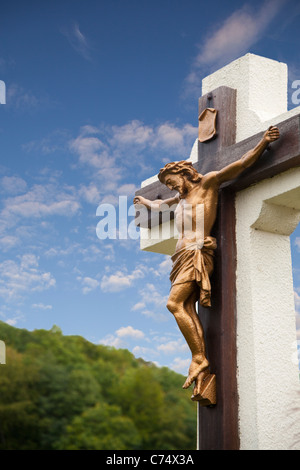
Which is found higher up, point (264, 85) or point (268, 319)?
point (264, 85)

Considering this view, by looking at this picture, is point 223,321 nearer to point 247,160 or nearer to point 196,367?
point 196,367

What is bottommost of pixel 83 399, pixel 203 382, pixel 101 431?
pixel 203 382

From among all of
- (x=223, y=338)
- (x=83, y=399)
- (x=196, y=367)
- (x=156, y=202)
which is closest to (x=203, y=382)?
(x=196, y=367)

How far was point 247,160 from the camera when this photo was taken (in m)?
3.85

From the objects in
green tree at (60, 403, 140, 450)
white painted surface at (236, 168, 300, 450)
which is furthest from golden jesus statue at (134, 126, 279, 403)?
green tree at (60, 403, 140, 450)

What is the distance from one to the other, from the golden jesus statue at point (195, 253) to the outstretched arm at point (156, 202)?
289mm

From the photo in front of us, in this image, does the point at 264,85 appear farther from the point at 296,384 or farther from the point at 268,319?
the point at 296,384

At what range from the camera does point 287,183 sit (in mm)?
3791

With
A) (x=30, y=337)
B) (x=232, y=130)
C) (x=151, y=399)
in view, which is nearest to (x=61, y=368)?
(x=30, y=337)

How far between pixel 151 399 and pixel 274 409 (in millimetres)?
25895

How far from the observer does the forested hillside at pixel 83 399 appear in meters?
25.2

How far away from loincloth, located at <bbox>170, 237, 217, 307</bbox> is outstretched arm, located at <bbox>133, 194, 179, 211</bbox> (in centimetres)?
62

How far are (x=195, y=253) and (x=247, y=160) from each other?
2.10 feet

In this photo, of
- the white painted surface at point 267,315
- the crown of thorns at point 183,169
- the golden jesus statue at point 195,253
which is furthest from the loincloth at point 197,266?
the crown of thorns at point 183,169
